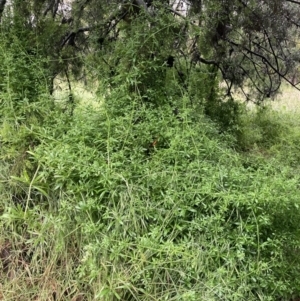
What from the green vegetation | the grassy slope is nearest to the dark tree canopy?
the green vegetation

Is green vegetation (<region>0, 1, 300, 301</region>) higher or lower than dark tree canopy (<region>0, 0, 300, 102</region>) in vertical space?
lower

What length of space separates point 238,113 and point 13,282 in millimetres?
2901

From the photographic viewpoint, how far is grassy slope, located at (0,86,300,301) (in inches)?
66.2

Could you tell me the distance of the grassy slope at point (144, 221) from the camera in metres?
1.68

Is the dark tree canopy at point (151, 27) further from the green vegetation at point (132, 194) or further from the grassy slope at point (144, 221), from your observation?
the grassy slope at point (144, 221)

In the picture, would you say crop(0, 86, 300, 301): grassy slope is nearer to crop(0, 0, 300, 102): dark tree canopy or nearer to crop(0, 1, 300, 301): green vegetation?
crop(0, 1, 300, 301): green vegetation

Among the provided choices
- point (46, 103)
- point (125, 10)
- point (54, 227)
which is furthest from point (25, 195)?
point (125, 10)

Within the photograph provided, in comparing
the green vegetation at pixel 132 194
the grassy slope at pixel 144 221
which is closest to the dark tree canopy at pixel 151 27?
the green vegetation at pixel 132 194

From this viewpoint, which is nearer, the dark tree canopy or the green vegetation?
the green vegetation

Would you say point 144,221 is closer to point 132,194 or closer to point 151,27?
point 132,194

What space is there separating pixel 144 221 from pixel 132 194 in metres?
0.15

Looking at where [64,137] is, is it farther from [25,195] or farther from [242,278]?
[242,278]

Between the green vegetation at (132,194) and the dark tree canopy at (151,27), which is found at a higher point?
the dark tree canopy at (151,27)

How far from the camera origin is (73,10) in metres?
3.16
